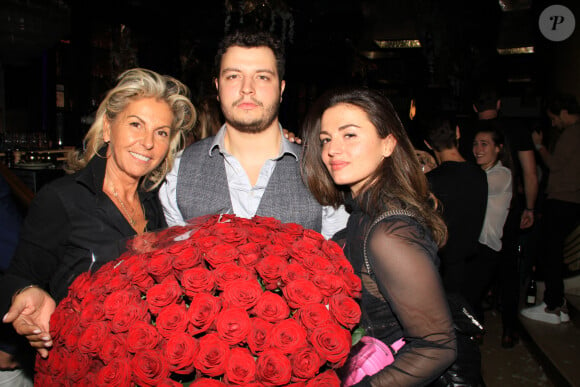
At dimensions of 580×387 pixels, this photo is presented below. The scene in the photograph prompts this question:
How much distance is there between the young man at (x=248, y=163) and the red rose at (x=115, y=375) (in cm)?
112

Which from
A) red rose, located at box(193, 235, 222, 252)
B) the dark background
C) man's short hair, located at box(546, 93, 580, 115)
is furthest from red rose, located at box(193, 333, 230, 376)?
man's short hair, located at box(546, 93, 580, 115)

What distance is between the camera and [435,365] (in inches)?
42.9

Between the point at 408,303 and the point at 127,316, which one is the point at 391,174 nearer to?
the point at 408,303

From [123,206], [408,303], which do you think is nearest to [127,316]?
[408,303]

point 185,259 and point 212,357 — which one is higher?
point 185,259

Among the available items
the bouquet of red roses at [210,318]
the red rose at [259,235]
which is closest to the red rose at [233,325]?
the bouquet of red roses at [210,318]

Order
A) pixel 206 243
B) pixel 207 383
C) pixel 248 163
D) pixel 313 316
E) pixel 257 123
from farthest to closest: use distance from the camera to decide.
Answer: pixel 248 163 < pixel 257 123 < pixel 206 243 < pixel 313 316 < pixel 207 383

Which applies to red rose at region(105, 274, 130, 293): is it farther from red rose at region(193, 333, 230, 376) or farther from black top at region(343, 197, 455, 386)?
black top at region(343, 197, 455, 386)

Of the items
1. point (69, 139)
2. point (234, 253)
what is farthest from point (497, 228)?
point (69, 139)

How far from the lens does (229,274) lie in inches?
31.8

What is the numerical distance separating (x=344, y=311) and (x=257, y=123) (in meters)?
1.19

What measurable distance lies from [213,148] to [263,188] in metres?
0.32

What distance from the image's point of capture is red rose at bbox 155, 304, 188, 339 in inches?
29.3

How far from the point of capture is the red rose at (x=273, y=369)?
2.32 feet
